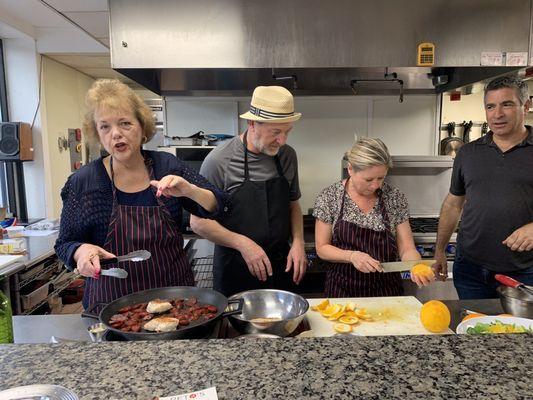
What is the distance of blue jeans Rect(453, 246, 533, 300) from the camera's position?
2008 mm

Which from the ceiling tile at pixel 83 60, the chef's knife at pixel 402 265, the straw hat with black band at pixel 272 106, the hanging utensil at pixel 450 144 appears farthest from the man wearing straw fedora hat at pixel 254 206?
the ceiling tile at pixel 83 60

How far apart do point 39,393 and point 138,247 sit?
926 millimetres

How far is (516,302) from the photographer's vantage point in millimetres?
1306

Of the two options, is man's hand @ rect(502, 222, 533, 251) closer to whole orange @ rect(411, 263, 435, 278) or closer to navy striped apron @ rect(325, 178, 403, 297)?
navy striped apron @ rect(325, 178, 403, 297)

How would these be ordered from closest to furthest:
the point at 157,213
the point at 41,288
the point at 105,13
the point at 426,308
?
the point at 426,308
the point at 157,213
the point at 41,288
the point at 105,13

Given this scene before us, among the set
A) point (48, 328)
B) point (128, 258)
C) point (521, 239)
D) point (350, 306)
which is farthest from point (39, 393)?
point (521, 239)

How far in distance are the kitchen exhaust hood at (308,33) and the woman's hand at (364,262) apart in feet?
3.41

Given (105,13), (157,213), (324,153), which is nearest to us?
(157,213)

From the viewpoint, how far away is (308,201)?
347cm

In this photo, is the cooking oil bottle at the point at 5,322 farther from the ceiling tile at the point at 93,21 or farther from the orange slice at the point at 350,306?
the ceiling tile at the point at 93,21

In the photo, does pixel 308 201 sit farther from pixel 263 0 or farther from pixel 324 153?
pixel 263 0

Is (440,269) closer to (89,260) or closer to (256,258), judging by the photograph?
(256,258)

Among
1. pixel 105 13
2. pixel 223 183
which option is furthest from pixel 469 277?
pixel 105 13

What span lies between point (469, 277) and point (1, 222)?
335 centimetres
